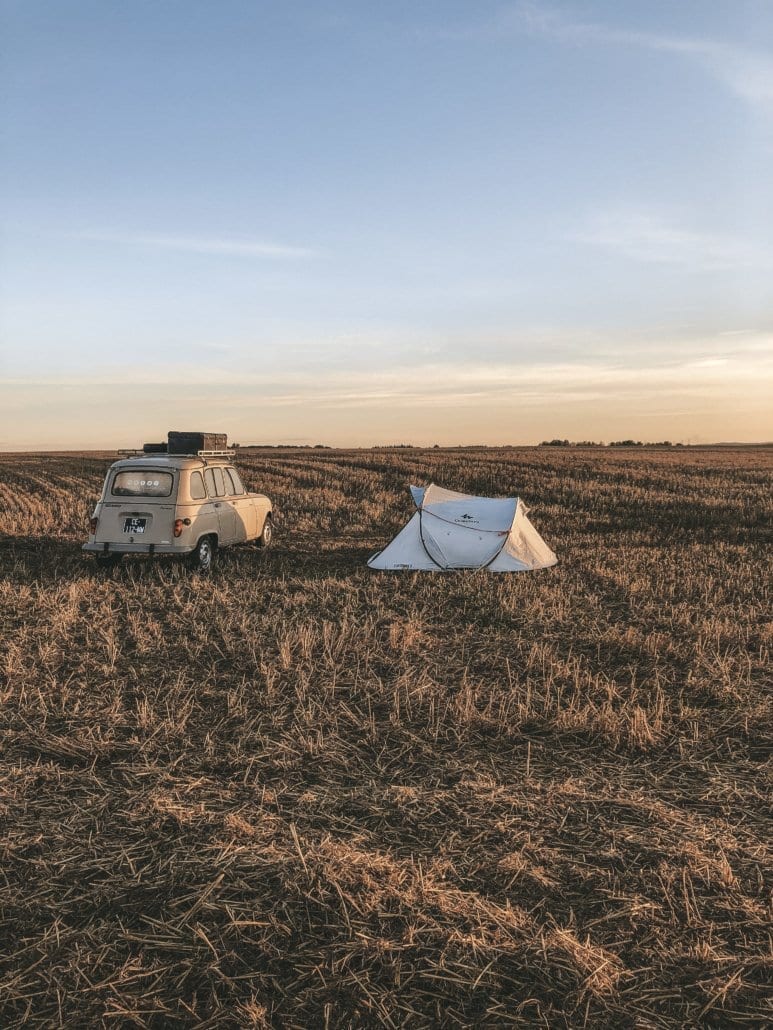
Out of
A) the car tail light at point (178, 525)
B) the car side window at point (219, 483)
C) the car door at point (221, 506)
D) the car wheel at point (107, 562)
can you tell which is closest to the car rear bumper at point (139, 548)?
the car tail light at point (178, 525)

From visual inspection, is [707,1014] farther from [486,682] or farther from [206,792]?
[486,682]

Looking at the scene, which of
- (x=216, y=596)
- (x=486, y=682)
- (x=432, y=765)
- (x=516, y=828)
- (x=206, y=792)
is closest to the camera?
(x=516, y=828)

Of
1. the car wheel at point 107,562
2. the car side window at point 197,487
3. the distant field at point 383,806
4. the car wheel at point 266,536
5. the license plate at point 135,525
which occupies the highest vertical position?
the car side window at point 197,487

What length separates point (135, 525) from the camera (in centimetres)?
1479

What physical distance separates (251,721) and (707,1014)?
15.3ft

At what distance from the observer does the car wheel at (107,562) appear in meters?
15.8

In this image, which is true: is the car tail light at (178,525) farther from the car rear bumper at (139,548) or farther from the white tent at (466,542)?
the white tent at (466,542)

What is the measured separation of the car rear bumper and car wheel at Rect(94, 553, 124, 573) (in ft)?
2.71

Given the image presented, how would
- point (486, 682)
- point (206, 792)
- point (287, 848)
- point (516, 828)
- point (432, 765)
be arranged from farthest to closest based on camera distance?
point (486, 682) → point (432, 765) → point (206, 792) → point (516, 828) → point (287, 848)

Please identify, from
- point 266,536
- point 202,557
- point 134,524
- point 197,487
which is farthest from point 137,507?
point 266,536

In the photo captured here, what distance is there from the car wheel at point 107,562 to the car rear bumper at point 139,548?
0.83 m

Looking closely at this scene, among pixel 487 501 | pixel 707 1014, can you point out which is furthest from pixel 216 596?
pixel 707 1014

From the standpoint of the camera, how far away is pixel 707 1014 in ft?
12.5

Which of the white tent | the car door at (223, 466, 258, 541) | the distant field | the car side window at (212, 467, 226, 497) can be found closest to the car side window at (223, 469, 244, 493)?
the car door at (223, 466, 258, 541)
